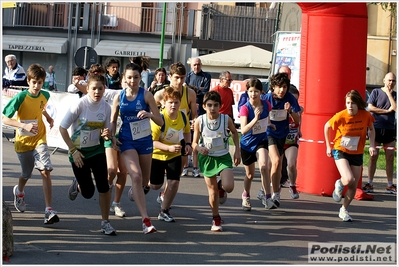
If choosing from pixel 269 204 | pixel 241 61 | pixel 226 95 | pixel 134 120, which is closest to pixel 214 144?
pixel 134 120

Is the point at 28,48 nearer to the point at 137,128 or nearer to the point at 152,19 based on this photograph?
the point at 152,19

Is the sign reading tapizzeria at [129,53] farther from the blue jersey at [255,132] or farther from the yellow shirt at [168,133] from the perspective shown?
the yellow shirt at [168,133]

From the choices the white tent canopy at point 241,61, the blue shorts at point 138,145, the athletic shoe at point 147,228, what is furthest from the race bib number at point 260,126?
the white tent canopy at point 241,61

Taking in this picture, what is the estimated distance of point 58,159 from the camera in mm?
15609

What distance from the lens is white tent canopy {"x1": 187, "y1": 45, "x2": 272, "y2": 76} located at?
30.5m

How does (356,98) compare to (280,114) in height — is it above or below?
above

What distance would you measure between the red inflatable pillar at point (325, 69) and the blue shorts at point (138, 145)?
4.07 m

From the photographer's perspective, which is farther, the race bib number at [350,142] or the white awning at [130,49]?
the white awning at [130,49]

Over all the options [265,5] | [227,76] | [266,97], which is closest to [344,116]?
[266,97]

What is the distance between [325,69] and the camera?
39.4 feet

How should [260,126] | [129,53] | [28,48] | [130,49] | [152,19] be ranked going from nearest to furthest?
[260,126], [129,53], [130,49], [28,48], [152,19]

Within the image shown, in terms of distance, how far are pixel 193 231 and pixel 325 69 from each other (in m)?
4.08

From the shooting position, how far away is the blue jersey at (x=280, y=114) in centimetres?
1098

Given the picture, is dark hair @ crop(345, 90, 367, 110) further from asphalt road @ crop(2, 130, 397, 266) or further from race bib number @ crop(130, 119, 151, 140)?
race bib number @ crop(130, 119, 151, 140)
